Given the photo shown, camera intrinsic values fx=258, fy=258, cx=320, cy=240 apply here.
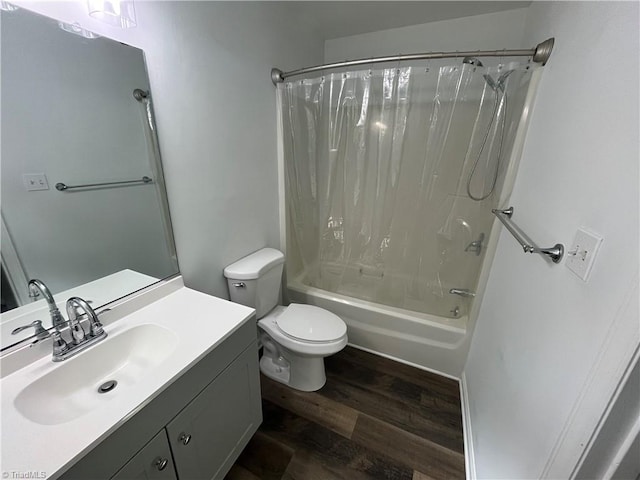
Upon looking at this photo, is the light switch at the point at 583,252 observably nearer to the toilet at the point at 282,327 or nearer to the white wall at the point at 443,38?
the toilet at the point at 282,327

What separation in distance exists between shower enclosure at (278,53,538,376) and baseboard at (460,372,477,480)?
0.93 feet

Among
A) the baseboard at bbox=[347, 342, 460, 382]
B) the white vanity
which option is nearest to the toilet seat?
the white vanity

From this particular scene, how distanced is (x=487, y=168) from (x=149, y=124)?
66.2 inches

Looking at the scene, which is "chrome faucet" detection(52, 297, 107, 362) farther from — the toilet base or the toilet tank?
the toilet base

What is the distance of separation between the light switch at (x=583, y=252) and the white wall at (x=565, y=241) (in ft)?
0.05

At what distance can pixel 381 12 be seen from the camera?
1.65 m

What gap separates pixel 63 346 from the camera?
849 millimetres

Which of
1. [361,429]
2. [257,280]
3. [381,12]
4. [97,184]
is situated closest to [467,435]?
[361,429]

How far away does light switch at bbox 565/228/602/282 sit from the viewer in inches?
24.7

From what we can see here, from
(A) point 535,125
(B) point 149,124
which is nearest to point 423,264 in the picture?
(A) point 535,125

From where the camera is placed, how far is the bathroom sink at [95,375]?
75 centimetres

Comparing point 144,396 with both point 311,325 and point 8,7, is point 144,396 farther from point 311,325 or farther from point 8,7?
point 8,7

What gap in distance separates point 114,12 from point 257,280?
1.23 m

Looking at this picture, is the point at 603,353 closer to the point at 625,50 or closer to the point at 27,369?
the point at 625,50
